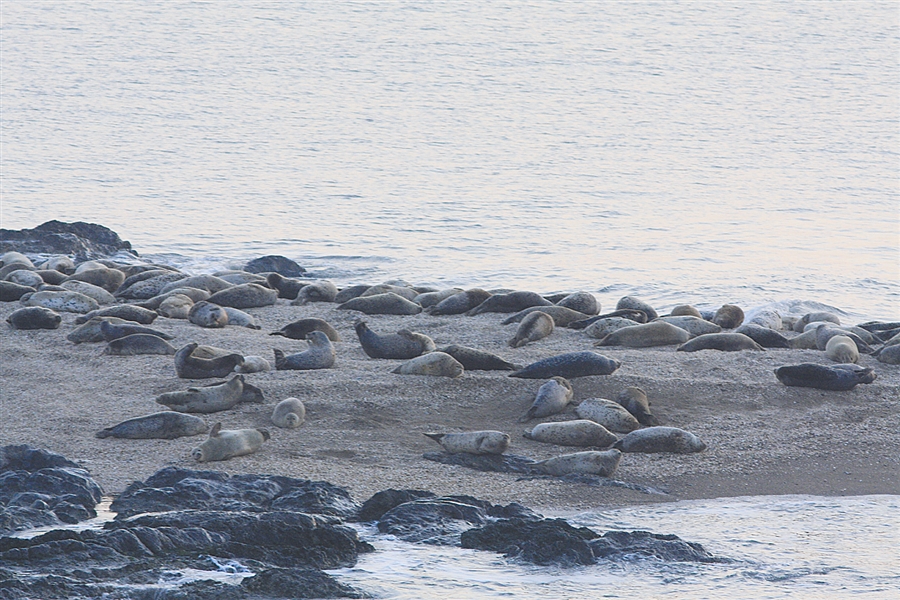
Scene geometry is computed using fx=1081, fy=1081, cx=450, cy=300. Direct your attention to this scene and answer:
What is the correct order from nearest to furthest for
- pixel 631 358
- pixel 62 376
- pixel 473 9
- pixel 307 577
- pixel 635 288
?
pixel 307 577, pixel 62 376, pixel 631 358, pixel 635 288, pixel 473 9

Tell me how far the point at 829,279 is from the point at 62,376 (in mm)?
9800

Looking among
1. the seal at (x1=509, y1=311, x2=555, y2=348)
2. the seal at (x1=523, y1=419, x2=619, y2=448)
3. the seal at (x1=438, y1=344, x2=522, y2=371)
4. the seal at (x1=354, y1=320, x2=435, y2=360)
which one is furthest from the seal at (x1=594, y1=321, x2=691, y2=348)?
the seal at (x1=523, y1=419, x2=619, y2=448)

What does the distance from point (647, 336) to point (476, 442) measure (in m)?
2.83

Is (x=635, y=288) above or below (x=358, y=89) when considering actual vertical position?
below

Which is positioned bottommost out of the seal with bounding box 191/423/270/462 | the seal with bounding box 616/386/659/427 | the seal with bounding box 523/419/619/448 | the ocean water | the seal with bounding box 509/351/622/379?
the seal with bounding box 191/423/270/462

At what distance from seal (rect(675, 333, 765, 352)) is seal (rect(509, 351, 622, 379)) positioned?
1277mm

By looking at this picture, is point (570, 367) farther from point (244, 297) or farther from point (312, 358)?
point (244, 297)

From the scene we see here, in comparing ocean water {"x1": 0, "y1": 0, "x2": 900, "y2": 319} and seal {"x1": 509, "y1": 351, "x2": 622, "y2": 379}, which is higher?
ocean water {"x1": 0, "y1": 0, "x2": 900, "y2": 319}

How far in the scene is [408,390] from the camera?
239 inches

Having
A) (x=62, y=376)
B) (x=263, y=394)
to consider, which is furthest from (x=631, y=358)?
(x=62, y=376)

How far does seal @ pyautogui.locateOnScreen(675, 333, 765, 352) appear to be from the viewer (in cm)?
741

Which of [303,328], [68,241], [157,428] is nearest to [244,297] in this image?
[303,328]

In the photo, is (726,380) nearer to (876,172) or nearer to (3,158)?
(876,172)

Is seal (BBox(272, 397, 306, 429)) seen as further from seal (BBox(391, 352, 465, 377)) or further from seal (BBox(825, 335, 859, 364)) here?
seal (BBox(825, 335, 859, 364))
